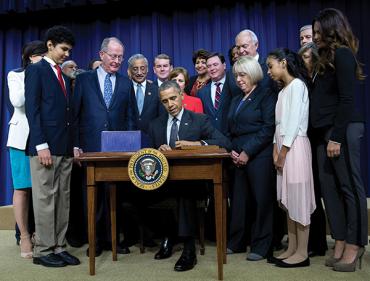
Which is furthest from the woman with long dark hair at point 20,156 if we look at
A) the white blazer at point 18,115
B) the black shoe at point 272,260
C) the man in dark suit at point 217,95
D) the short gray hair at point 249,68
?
the black shoe at point 272,260

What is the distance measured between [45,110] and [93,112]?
428mm

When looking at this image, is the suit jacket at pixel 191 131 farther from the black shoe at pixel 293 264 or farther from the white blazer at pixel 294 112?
the black shoe at pixel 293 264

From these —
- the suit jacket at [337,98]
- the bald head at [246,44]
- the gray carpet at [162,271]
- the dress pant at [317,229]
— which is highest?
the bald head at [246,44]

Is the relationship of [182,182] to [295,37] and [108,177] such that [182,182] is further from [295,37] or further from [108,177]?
[295,37]

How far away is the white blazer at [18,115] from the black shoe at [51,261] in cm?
83

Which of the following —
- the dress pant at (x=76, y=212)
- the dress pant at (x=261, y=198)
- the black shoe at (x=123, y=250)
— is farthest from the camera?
the dress pant at (x=76, y=212)

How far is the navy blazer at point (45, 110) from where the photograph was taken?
9.19 feet

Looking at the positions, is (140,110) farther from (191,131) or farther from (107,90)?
(191,131)

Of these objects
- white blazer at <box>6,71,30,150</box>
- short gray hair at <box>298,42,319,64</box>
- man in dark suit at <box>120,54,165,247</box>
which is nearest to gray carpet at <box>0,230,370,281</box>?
man in dark suit at <box>120,54,165,247</box>

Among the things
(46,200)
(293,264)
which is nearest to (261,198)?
(293,264)

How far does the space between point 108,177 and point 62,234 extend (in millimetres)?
684

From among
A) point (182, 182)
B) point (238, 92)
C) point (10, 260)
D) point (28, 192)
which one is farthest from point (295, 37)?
point (10, 260)

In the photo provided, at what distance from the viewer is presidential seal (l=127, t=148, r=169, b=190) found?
2438 millimetres

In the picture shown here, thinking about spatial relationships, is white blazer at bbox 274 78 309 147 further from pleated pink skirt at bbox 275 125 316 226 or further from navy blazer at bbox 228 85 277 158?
navy blazer at bbox 228 85 277 158
